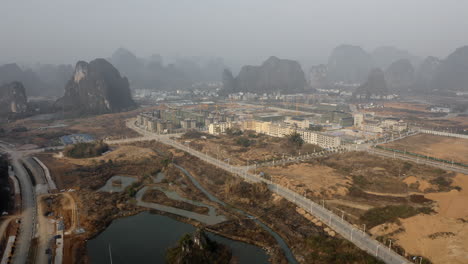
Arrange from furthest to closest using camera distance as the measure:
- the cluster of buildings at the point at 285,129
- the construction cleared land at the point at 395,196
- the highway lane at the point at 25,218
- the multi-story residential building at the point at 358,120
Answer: the multi-story residential building at the point at 358,120
the cluster of buildings at the point at 285,129
the construction cleared land at the point at 395,196
the highway lane at the point at 25,218

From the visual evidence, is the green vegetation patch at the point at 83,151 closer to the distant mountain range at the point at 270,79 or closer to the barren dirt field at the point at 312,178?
the barren dirt field at the point at 312,178

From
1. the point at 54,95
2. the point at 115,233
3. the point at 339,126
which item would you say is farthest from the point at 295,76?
the point at 115,233

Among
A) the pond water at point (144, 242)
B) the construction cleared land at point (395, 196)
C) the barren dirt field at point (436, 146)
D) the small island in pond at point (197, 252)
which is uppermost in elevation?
the barren dirt field at point (436, 146)

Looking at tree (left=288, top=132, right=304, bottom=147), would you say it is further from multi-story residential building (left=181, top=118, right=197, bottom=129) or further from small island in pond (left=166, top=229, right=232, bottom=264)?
small island in pond (left=166, top=229, right=232, bottom=264)

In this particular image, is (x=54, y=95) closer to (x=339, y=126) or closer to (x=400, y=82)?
(x=339, y=126)

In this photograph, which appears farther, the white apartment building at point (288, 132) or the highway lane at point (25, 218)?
the white apartment building at point (288, 132)

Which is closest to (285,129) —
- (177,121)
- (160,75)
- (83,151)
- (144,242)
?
(177,121)

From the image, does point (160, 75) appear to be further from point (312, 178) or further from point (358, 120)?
point (312, 178)

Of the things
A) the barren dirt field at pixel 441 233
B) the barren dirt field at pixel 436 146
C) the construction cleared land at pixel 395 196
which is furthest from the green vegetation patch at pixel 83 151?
the barren dirt field at pixel 436 146
